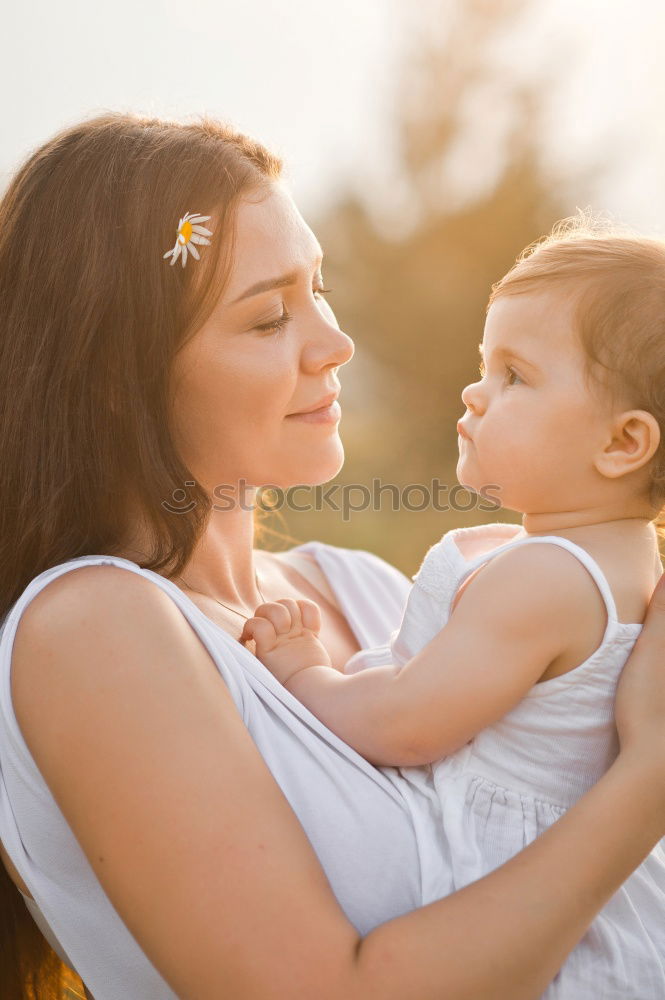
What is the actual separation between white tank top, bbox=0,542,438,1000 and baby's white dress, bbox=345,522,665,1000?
0.06 meters

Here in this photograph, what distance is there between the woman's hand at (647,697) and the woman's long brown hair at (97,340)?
824mm

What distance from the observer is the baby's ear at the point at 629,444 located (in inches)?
64.9

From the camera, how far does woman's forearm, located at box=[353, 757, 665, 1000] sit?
130cm

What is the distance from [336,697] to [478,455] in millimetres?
523

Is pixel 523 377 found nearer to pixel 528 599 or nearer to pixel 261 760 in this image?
pixel 528 599

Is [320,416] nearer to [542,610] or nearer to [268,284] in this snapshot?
[268,284]

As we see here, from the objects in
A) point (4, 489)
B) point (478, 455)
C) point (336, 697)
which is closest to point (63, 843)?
point (336, 697)

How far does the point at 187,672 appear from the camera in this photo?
142 cm

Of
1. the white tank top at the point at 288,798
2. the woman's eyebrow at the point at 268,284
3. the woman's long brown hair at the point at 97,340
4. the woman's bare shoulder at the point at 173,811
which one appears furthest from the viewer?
the woman's eyebrow at the point at 268,284

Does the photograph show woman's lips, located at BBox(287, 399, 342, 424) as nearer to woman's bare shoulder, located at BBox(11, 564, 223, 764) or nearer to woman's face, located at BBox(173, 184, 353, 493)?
woman's face, located at BBox(173, 184, 353, 493)

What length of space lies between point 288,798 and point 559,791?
0.46 m

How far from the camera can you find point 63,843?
1.49 metres

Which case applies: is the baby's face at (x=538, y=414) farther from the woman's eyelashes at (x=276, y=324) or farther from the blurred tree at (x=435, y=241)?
the blurred tree at (x=435, y=241)

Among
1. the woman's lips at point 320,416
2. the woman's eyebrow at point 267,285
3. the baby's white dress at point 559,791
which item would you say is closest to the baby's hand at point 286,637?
the baby's white dress at point 559,791
